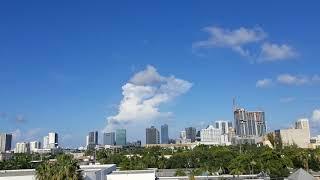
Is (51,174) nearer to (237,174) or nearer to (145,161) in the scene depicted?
(237,174)

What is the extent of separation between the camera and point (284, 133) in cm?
18738

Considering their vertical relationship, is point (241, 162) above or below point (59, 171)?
below

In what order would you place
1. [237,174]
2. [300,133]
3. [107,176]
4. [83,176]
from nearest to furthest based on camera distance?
[83,176] < [107,176] < [237,174] < [300,133]

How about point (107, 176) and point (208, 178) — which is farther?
point (208, 178)

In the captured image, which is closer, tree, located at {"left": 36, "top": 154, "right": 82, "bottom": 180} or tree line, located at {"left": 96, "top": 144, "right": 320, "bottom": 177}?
tree, located at {"left": 36, "top": 154, "right": 82, "bottom": 180}

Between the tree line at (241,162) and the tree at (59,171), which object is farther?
the tree line at (241,162)

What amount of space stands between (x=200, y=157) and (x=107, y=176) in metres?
53.0

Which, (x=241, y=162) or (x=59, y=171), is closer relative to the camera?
(x=59, y=171)

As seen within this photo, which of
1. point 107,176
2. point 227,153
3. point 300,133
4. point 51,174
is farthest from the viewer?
point 300,133

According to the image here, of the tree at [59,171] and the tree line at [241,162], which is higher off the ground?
the tree at [59,171]

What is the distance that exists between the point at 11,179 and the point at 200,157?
63092 millimetres

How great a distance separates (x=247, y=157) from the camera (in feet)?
221

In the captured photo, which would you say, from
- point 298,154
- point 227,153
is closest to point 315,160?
point 298,154

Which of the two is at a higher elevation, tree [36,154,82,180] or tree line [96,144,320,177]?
tree [36,154,82,180]
